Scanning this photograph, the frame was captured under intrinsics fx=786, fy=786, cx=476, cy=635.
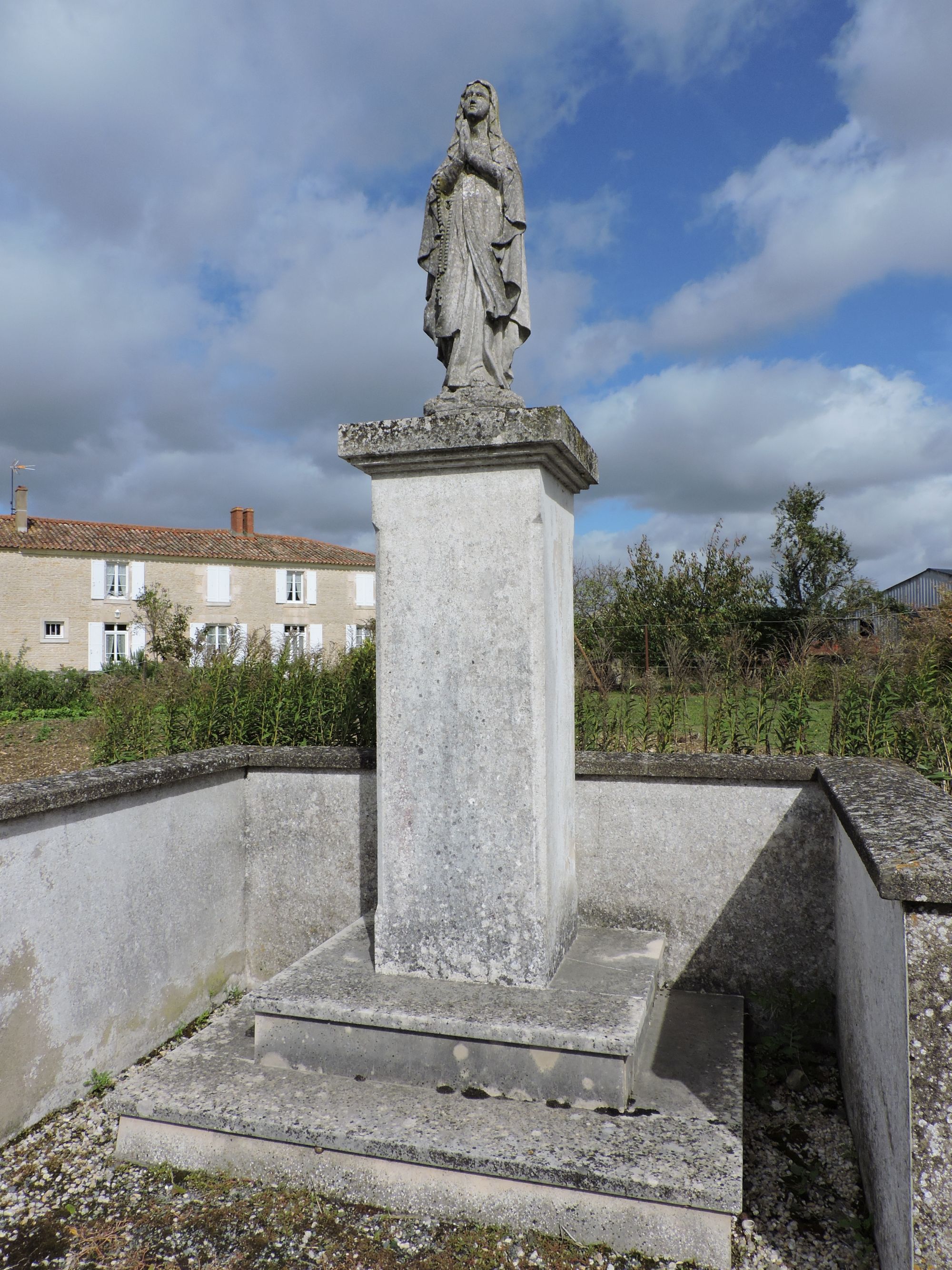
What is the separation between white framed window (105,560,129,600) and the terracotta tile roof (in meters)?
0.44

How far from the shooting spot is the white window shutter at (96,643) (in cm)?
3002

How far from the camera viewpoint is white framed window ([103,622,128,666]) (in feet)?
99.7

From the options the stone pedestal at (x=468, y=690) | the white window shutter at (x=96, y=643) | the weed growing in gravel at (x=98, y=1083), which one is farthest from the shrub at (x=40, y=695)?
the stone pedestal at (x=468, y=690)

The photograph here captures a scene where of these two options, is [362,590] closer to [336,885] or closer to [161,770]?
[336,885]

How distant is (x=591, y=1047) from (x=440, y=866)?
31.7 inches

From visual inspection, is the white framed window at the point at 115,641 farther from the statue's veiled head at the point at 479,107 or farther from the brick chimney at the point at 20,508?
the statue's veiled head at the point at 479,107

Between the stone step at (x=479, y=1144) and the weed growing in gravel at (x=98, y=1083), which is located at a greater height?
the stone step at (x=479, y=1144)

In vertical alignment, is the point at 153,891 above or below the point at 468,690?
below

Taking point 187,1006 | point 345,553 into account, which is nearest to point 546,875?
point 187,1006

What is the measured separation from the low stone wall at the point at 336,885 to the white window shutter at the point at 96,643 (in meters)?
28.9

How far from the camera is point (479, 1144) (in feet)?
7.50

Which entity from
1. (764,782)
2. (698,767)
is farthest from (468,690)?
(764,782)

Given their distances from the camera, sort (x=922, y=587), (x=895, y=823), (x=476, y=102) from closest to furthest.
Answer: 1. (x=895, y=823)
2. (x=476, y=102)
3. (x=922, y=587)

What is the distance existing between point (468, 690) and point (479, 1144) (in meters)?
1.41
